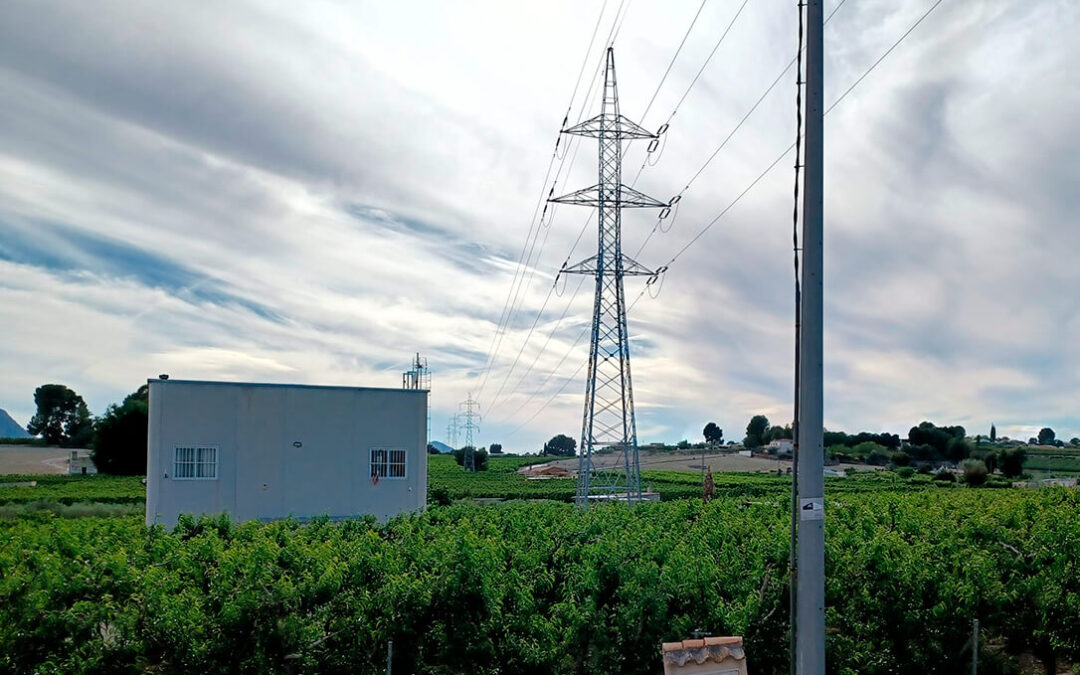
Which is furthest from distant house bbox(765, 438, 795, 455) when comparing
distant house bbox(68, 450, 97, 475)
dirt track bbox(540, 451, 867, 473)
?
distant house bbox(68, 450, 97, 475)

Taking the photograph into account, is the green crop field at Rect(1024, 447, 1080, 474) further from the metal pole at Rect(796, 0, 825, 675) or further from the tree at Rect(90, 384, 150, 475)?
the metal pole at Rect(796, 0, 825, 675)

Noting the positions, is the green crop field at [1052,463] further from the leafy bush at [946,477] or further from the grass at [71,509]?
the grass at [71,509]

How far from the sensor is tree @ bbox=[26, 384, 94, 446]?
12794 centimetres

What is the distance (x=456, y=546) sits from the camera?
9.46 metres

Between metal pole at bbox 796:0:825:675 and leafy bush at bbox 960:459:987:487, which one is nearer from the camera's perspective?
metal pole at bbox 796:0:825:675

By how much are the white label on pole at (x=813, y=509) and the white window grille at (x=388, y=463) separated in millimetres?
23242

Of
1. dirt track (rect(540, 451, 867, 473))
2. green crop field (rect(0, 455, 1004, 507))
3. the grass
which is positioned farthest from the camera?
dirt track (rect(540, 451, 867, 473))

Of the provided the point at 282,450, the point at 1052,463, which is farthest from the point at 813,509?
the point at 1052,463

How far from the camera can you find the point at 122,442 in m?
72.9

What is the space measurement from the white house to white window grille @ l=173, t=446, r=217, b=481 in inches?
1.1

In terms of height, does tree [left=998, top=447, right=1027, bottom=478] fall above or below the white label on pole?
below

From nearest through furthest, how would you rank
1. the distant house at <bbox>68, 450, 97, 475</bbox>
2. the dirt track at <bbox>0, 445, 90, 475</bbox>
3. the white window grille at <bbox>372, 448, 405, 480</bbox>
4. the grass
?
the white window grille at <bbox>372, 448, 405, 480</bbox> → the grass → the dirt track at <bbox>0, 445, 90, 475</bbox> → the distant house at <bbox>68, 450, 97, 475</bbox>

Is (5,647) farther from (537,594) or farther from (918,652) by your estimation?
(918,652)

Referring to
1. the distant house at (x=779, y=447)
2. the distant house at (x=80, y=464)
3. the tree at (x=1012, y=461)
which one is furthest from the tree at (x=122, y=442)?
the tree at (x=1012, y=461)
